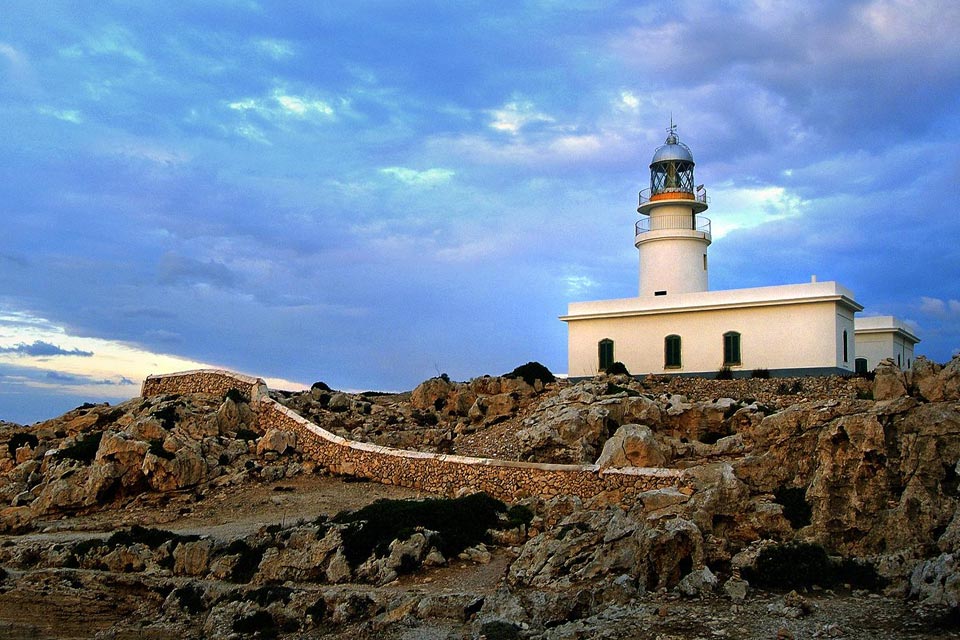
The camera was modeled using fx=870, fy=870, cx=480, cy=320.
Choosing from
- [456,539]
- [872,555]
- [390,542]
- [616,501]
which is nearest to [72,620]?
[390,542]

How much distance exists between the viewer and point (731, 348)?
93.4 ft

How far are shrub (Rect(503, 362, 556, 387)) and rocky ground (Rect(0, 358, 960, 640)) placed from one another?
443 cm

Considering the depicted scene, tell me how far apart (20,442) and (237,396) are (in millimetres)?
6504

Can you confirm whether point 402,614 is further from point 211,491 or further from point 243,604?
point 211,491

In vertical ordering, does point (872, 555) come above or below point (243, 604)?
above

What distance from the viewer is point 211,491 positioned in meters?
22.0

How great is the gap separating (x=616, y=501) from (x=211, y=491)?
10.7m

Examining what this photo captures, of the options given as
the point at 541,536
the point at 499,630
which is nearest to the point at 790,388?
the point at 541,536

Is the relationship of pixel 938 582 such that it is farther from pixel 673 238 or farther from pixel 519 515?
pixel 673 238

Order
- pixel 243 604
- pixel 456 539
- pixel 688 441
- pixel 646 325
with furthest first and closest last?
pixel 646 325, pixel 688 441, pixel 456 539, pixel 243 604

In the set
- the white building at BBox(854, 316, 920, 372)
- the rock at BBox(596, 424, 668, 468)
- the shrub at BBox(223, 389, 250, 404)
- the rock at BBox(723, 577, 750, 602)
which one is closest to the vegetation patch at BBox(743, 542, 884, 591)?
the rock at BBox(723, 577, 750, 602)

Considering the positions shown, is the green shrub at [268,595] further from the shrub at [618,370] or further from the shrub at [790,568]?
the shrub at [618,370]

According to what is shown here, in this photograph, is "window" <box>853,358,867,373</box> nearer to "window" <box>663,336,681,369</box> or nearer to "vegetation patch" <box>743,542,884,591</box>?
"window" <box>663,336,681,369</box>

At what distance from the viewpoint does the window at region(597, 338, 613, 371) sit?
101ft
